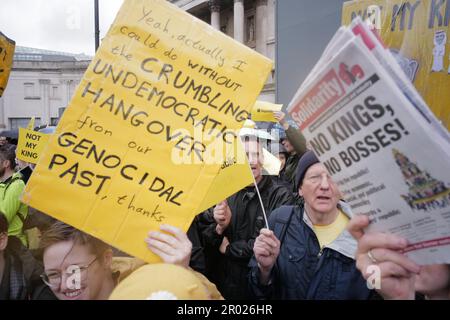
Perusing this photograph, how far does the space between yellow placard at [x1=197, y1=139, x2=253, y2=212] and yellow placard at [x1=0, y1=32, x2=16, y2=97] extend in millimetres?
2054

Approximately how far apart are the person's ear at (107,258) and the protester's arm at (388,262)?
3.90 ft

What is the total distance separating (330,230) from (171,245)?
97cm

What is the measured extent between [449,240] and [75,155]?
55.9 inches

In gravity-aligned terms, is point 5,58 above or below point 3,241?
above

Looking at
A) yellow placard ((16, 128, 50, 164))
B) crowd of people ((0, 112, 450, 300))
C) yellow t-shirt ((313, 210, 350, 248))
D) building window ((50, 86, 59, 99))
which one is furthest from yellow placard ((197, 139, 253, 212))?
building window ((50, 86, 59, 99))

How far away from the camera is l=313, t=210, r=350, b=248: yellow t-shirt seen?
2147mm

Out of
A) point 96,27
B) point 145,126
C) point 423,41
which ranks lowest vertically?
point 145,126

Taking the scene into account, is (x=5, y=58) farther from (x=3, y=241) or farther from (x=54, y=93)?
(x=54, y=93)

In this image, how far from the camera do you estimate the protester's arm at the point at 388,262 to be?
4.46 ft

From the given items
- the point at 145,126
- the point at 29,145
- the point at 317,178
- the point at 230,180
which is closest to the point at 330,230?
the point at 317,178

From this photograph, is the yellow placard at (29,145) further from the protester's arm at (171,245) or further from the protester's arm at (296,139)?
the protester's arm at (171,245)

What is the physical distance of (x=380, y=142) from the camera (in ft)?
4.13

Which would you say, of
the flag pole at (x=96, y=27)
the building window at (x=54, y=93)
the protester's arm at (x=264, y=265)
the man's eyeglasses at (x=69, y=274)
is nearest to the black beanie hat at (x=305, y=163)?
the protester's arm at (x=264, y=265)

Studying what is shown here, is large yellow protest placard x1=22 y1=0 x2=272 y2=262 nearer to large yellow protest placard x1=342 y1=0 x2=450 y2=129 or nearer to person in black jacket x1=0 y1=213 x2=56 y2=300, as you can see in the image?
person in black jacket x1=0 y1=213 x2=56 y2=300
